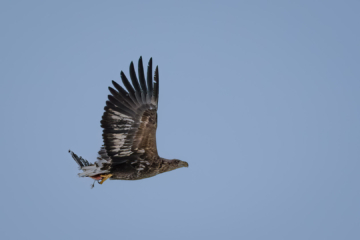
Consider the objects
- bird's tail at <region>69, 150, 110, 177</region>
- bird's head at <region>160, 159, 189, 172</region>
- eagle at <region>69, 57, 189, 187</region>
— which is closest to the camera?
eagle at <region>69, 57, 189, 187</region>

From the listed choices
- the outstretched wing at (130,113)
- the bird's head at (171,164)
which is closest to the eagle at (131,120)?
the outstretched wing at (130,113)

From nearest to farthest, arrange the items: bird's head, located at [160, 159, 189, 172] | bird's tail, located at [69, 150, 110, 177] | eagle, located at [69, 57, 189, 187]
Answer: eagle, located at [69, 57, 189, 187] → bird's tail, located at [69, 150, 110, 177] → bird's head, located at [160, 159, 189, 172]

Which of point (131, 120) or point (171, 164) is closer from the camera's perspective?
point (131, 120)

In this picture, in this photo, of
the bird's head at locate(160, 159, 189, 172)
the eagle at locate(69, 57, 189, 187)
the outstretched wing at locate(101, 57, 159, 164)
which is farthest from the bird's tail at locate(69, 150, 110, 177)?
the bird's head at locate(160, 159, 189, 172)

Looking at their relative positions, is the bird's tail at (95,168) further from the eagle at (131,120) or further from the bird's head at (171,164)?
the bird's head at (171,164)

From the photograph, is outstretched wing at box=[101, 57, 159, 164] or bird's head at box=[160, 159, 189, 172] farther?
bird's head at box=[160, 159, 189, 172]

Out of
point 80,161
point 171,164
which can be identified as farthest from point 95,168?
point 171,164

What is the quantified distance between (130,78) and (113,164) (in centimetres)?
206

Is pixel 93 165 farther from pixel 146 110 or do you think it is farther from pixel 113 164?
pixel 146 110

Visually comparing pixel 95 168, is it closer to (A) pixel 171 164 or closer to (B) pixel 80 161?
(B) pixel 80 161

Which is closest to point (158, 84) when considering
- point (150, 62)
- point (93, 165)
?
point (150, 62)

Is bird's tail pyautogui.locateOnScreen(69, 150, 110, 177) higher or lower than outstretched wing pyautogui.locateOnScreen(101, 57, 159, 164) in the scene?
lower

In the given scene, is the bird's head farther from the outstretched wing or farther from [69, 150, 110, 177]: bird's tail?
[69, 150, 110, 177]: bird's tail

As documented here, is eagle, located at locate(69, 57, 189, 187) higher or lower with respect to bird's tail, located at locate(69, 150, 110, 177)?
higher
